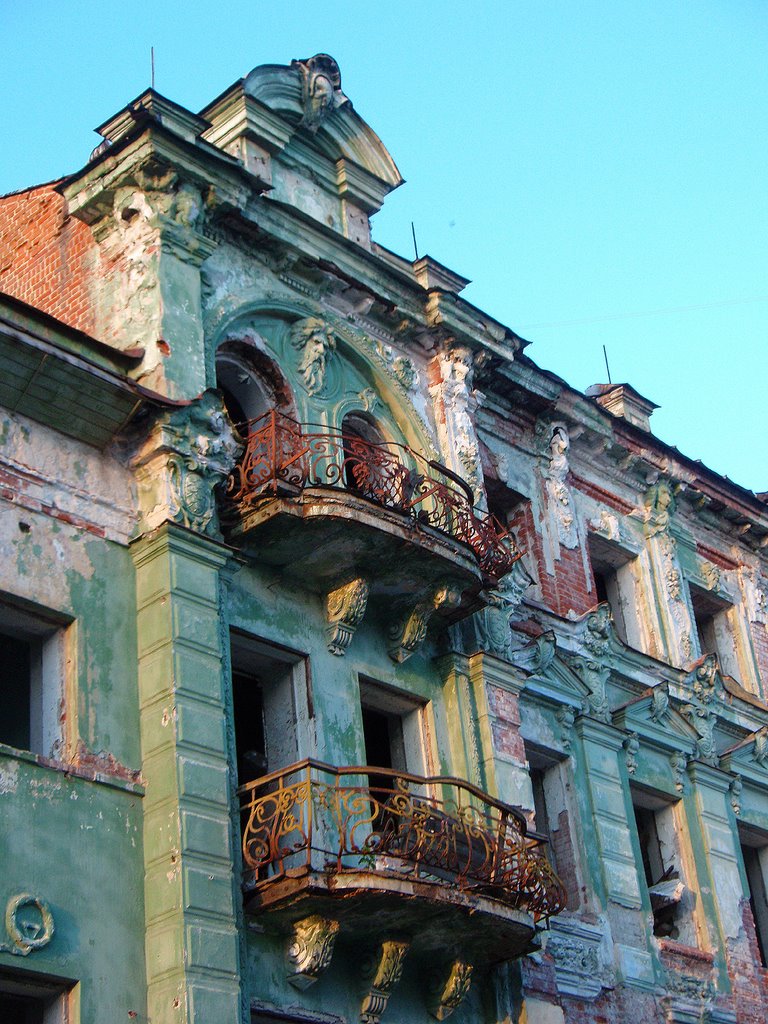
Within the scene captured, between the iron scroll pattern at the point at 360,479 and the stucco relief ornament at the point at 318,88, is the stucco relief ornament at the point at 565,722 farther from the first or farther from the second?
the stucco relief ornament at the point at 318,88

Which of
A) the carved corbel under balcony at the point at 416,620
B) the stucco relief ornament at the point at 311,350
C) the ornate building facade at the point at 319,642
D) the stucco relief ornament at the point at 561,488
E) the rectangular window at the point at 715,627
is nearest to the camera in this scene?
the ornate building facade at the point at 319,642

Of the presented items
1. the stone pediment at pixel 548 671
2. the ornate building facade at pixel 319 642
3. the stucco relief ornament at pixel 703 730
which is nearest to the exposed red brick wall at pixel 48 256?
the ornate building facade at pixel 319 642

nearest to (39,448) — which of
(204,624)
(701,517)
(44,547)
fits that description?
(44,547)

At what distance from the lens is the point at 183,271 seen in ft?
51.6

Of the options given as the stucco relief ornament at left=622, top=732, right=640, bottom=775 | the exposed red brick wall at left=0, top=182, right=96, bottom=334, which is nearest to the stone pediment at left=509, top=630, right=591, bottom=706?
the stucco relief ornament at left=622, top=732, right=640, bottom=775

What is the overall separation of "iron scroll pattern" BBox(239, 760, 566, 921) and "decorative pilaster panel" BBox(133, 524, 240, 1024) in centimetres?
46

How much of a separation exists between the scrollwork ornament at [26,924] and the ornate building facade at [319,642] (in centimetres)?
3

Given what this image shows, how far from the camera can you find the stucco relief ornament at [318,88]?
18.4 meters

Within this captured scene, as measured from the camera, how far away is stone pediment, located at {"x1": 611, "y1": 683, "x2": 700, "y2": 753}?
63.0ft

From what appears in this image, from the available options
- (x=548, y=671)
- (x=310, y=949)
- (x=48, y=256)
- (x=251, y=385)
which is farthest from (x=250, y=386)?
Result: (x=310, y=949)

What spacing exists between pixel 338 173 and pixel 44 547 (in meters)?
6.99

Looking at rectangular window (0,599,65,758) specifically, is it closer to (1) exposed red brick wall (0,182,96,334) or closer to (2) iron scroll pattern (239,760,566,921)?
(2) iron scroll pattern (239,760,566,921)

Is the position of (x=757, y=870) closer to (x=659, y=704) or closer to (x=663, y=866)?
(x=663, y=866)

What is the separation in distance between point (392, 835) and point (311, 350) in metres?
5.50
